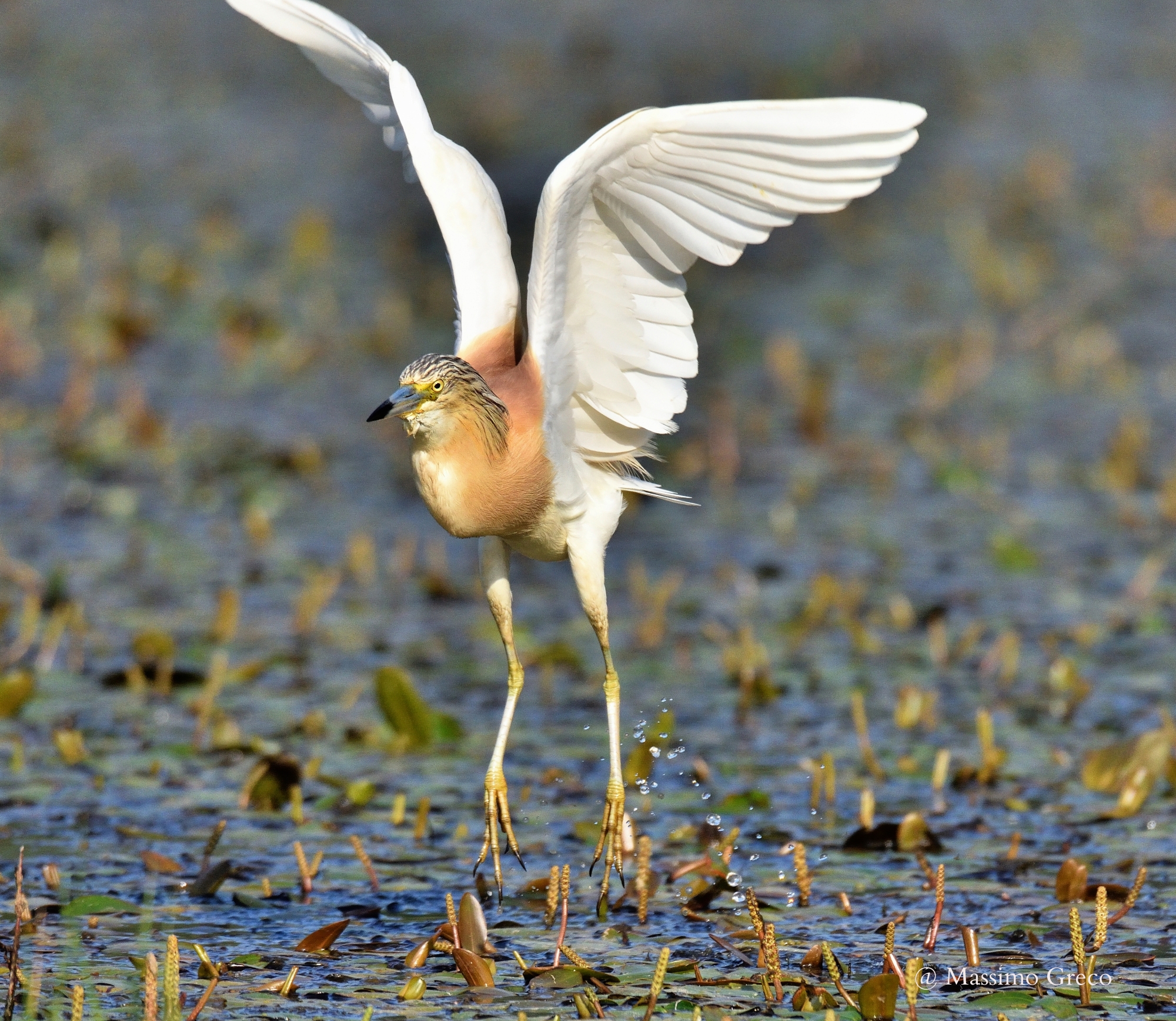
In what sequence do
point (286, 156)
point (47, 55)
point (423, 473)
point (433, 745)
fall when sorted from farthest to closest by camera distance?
1. point (47, 55)
2. point (286, 156)
3. point (433, 745)
4. point (423, 473)

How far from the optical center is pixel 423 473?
13.7ft

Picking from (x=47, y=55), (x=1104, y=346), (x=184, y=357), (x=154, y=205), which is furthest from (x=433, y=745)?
(x=47, y=55)

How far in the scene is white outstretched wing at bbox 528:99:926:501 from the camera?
3.99 m

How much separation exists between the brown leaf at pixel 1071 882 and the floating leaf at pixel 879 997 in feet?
2.95

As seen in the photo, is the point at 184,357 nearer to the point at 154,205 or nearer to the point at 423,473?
the point at 154,205

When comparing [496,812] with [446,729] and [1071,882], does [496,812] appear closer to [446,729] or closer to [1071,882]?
[446,729]

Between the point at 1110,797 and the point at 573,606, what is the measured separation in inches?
91.3

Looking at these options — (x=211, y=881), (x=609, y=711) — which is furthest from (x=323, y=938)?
(x=609, y=711)

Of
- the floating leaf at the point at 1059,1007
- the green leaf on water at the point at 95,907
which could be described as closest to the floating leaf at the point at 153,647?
the green leaf on water at the point at 95,907

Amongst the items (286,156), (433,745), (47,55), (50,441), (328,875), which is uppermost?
(47,55)

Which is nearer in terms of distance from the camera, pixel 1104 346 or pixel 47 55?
pixel 1104 346

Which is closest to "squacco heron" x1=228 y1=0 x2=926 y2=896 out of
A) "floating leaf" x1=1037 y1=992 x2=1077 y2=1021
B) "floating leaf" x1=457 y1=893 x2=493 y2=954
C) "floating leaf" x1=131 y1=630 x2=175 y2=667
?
"floating leaf" x1=457 y1=893 x2=493 y2=954

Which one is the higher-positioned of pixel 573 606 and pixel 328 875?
pixel 573 606

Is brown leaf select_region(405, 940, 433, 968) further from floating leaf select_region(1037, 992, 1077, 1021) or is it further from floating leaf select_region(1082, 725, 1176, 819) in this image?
floating leaf select_region(1082, 725, 1176, 819)
